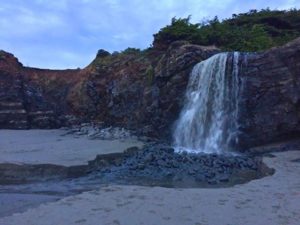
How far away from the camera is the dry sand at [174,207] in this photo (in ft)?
22.8

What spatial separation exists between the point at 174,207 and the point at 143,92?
1628 cm

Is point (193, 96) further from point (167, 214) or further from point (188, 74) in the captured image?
point (167, 214)

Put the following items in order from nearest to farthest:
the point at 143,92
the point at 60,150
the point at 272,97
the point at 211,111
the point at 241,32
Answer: the point at 60,150
the point at 272,97
the point at 211,111
the point at 143,92
the point at 241,32

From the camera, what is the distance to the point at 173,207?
25.6 ft

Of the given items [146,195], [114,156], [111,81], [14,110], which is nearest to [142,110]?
[111,81]

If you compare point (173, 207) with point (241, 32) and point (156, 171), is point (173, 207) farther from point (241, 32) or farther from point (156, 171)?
point (241, 32)

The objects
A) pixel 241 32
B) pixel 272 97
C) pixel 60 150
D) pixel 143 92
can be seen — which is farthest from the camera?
pixel 241 32

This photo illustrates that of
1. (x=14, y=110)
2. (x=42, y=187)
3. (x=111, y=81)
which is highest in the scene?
(x=111, y=81)

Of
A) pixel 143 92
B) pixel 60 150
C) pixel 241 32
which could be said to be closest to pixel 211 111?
pixel 60 150

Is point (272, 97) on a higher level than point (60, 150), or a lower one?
higher

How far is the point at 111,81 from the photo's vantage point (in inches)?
1104

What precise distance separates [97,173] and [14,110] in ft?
59.5

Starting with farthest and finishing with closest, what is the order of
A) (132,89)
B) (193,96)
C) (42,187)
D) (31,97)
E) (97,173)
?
(31,97) → (132,89) → (193,96) → (97,173) → (42,187)

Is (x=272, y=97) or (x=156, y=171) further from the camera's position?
(x=272, y=97)
